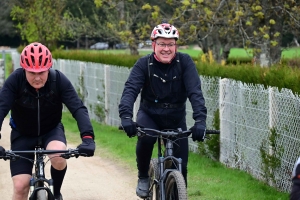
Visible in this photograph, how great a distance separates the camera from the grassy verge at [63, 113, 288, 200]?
29.2ft

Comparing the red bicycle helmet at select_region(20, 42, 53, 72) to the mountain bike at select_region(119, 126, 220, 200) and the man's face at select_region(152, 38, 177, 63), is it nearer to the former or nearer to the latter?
the mountain bike at select_region(119, 126, 220, 200)

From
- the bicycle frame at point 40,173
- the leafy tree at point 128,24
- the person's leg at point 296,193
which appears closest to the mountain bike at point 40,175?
the bicycle frame at point 40,173

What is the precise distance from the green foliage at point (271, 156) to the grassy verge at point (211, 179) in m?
0.15

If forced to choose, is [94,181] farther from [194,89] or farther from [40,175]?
[40,175]

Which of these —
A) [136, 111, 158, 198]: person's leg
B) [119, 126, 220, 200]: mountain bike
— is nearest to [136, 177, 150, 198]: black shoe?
[136, 111, 158, 198]: person's leg

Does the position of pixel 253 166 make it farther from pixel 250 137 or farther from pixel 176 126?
pixel 176 126

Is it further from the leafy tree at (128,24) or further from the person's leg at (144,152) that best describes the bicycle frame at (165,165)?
the leafy tree at (128,24)

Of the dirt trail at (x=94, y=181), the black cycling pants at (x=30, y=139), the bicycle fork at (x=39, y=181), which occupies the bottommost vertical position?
the dirt trail at (x=94, y=181)

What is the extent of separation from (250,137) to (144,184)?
3154 millimetres

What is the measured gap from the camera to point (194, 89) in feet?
21.9

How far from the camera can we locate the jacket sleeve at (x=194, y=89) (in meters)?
6.53

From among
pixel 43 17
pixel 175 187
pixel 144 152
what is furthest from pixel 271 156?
pixel 43 17

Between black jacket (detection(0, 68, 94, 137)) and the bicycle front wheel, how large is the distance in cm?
80

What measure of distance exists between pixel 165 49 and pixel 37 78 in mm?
1327
